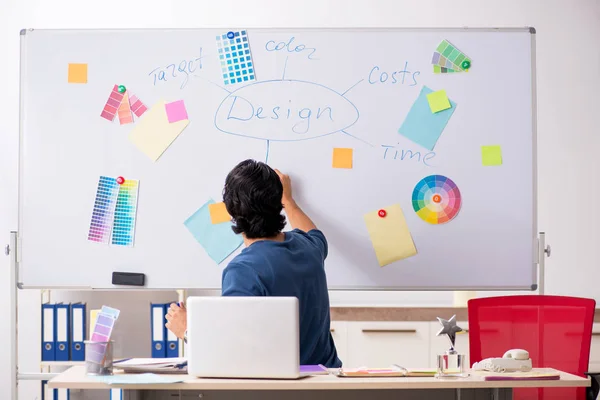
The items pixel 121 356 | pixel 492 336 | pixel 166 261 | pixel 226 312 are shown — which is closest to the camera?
pixel 226 312

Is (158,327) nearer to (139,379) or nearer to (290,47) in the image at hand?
(290,47)

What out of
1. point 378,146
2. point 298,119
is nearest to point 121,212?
point 298,119

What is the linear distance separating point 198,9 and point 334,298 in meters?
1.65

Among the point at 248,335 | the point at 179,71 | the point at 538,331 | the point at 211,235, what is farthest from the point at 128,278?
the point at 538,331

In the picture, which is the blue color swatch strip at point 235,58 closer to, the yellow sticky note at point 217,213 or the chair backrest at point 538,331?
the yellow sticky note at point 217,213

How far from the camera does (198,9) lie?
4328mm

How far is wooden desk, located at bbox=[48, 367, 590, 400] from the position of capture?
196 centimetres

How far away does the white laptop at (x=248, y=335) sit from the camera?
1.98 meters

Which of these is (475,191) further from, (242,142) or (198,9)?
(198,9)

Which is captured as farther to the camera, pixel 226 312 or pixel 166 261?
pixel 166 261

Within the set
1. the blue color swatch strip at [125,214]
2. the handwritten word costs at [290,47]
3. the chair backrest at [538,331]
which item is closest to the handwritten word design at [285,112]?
the handwritten word costs at [290,47]

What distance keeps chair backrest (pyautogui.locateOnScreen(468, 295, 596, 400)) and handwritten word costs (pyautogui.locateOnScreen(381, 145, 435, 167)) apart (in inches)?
24.7

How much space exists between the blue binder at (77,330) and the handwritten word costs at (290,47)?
56.2 inches

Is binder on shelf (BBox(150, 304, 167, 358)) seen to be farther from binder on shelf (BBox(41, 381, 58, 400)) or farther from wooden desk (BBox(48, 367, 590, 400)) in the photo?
wooden desk (BBox(48, 367, 590, 400))
